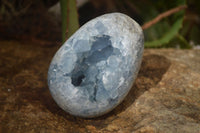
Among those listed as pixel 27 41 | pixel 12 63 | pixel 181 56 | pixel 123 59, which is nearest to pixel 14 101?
pixel 12 63

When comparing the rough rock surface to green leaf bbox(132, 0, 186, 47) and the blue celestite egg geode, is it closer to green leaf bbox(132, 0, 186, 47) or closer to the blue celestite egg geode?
the blue celestite egg geode

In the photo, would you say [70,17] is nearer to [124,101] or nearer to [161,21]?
[124,101]

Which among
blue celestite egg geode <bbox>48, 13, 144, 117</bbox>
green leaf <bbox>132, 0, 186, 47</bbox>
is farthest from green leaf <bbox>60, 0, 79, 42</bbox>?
green leaf <bbox>132, 0, 186, 47</bbox>

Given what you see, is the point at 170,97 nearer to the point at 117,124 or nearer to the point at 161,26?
the point at 117,124

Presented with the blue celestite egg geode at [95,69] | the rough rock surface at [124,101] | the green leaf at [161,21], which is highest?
the blue celestite egg geode at [95,69]

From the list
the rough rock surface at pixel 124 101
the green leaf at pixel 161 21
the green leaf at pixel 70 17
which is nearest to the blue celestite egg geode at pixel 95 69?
the rough rock surface at pixel 124 101

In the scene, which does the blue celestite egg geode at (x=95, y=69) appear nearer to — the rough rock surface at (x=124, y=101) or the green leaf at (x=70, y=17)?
the rough rock surface at (x=124, y=101)
